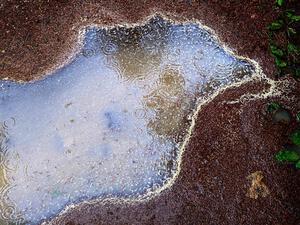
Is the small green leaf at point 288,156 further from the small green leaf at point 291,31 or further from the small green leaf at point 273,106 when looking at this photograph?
the small green leaf at point 291,31

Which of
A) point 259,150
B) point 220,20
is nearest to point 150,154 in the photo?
point 259,150

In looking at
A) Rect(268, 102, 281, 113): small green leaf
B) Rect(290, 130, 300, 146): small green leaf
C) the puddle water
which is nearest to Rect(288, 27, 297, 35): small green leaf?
the puddle water

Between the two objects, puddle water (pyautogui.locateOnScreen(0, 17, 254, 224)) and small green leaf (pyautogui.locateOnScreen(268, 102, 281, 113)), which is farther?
small green leaf (pyautogui.locateOnScreen(268, 102, 281, 113))

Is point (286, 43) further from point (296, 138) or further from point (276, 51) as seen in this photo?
point (296, 138)

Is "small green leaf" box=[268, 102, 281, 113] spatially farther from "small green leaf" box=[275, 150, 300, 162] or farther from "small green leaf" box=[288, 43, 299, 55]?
"small green leaf" box=[275, 150, 300, 162]

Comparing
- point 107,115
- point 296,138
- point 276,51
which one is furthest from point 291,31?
point 107,115

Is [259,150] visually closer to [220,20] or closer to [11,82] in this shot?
[220,20]
